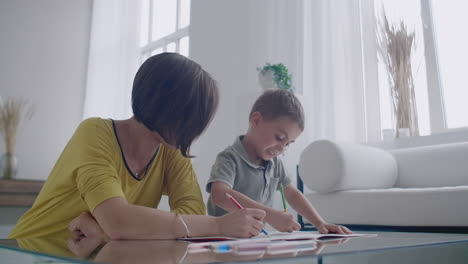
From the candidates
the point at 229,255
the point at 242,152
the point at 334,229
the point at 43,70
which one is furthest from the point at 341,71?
the point at 43,70

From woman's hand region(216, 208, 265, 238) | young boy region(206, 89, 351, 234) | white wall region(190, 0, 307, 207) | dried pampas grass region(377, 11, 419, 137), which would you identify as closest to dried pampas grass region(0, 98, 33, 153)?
white wall region(190, 0, 307, 207)

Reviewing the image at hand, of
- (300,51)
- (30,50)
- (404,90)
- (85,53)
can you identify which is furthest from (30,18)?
(404,90)

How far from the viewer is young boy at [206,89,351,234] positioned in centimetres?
139

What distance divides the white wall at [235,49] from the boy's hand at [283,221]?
1.81 m

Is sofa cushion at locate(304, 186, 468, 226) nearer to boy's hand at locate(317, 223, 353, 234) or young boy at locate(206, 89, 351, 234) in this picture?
young boy at locate(206, 89, 351, 234)

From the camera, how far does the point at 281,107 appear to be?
4.85 ft

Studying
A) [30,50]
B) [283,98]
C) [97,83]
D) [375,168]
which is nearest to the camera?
[283,98]

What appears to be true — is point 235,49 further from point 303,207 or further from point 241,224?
point 241,224

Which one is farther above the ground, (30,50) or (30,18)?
(30,18)

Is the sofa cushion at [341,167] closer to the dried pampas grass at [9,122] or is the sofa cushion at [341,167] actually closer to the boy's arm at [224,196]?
the boy's arm at [224,196]

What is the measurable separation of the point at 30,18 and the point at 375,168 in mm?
4402

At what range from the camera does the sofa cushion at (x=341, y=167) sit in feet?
6.31

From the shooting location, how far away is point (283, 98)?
150 cm

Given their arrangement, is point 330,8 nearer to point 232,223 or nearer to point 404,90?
point 404,90
